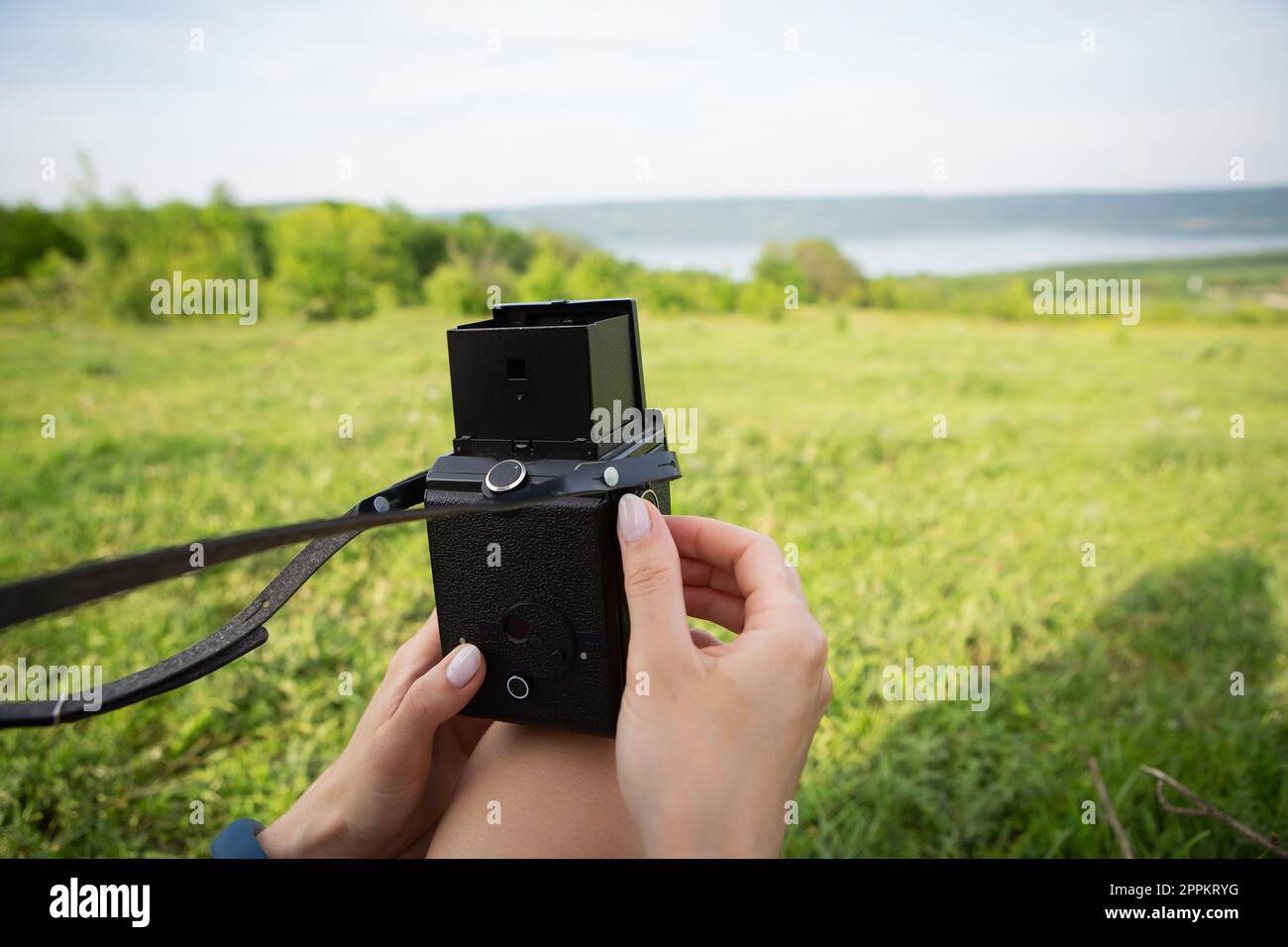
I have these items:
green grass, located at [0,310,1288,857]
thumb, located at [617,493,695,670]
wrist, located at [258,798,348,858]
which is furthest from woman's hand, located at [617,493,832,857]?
green grass, located at [0,310,1288,857]

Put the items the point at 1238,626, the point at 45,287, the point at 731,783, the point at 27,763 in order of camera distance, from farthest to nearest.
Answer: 1. the point at 45,287
2. the point at 1238,626
3. the point at 27,763
4. the point at 731,783

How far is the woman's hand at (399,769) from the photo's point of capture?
70cm

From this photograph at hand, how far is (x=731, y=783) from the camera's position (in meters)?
0.58

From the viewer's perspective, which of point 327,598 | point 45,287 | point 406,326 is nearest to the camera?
point 327,598

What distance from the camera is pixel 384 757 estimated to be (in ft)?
2.41

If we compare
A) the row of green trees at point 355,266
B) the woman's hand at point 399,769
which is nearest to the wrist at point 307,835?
the woman's hand at point 399,769

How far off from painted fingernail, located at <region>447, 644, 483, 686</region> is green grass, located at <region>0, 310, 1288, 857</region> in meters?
0.90

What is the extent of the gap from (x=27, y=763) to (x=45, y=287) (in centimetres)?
664

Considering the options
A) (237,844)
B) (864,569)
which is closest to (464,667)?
(237,844)

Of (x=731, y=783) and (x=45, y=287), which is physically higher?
(x=45, y=287)
